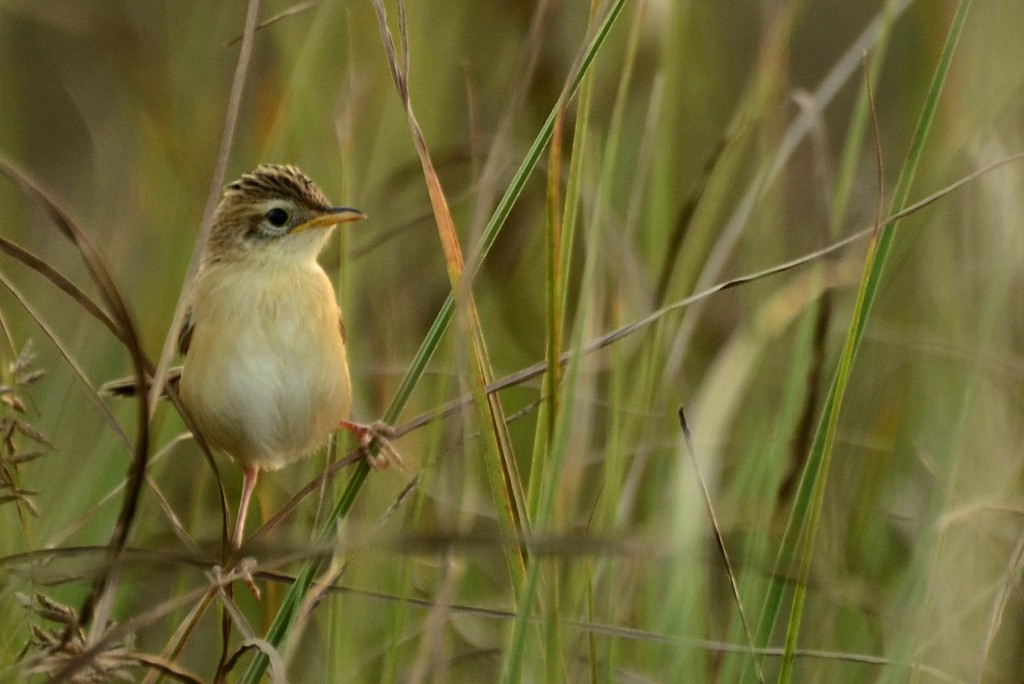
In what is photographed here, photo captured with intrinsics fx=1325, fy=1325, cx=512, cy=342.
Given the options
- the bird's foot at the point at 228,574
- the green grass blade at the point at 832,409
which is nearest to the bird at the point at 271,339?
the bird's foot at the point at 228,574

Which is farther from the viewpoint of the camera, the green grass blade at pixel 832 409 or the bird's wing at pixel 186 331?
the bird's wing at pixel 186 331

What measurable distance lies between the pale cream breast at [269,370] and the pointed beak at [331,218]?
11 cm

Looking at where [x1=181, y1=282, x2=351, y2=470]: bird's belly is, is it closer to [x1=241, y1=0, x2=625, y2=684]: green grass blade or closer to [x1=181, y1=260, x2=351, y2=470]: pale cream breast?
[x1=181, y1=260, x2=351, y2=470]: pale cream breast

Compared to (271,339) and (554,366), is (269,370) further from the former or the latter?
(554,366)

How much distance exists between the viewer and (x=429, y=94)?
120 inches

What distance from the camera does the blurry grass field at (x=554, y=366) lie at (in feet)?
5.78

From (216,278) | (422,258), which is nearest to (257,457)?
(216,278)

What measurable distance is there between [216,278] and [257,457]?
39 cm

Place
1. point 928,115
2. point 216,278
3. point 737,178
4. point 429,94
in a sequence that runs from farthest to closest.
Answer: point 737,178 < point 429,94 < point 216,278 < point 928,115

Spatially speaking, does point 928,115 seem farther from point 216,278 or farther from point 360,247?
point 216,278

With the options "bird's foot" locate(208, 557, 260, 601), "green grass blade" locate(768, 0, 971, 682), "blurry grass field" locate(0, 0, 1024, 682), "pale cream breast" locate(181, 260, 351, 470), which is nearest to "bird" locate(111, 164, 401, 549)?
"pale cream breast" locate(181, 260, 351, 470)

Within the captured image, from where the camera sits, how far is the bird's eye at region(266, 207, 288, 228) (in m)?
2.73

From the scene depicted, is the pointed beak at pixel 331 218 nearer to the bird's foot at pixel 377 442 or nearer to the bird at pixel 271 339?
the bird at pixel 271 339

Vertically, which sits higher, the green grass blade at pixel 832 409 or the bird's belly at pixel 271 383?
the green grass blade at pixel 832 409
